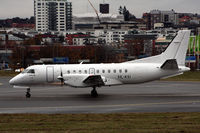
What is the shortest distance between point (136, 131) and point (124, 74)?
1533 centimetres

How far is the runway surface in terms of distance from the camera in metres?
29.6

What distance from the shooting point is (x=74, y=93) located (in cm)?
4022

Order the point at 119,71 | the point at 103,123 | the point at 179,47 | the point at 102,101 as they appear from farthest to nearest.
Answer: the point at 179,47, the point at 119,71, the point at 102,101, the point at 103,123

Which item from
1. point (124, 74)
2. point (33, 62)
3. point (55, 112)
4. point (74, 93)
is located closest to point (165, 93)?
point (124, 74)

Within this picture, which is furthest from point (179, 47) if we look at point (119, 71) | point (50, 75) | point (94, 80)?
point (50, 75)

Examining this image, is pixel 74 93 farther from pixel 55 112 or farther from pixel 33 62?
pixel 33 62

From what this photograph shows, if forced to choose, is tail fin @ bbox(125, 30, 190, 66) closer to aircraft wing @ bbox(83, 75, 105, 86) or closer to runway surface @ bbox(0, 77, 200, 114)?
runway surface @ bbox(0, 77, 200, 114)

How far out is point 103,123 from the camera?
2395 centimetres

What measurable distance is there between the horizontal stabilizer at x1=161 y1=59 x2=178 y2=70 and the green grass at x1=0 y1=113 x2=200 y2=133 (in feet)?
30.9

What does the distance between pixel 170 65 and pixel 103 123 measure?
1354cm

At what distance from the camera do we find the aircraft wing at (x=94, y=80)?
35.2 m

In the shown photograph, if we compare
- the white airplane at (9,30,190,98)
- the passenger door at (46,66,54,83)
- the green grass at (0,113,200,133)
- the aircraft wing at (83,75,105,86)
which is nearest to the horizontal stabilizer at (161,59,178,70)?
the white airplane at (9,30,190,98)

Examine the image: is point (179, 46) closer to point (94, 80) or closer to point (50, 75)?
point (94, 80)

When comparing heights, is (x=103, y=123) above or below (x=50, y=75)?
below
